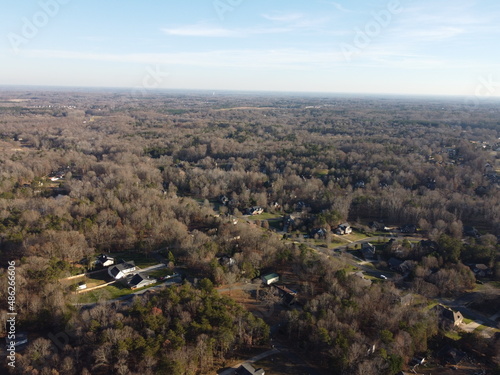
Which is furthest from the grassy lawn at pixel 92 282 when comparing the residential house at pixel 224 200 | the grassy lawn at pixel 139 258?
A: the residential house at pixel 224 200

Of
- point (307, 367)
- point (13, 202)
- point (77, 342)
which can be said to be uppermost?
point (13, 202)

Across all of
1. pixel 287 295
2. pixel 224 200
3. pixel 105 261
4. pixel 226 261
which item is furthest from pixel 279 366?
pixel 224 200

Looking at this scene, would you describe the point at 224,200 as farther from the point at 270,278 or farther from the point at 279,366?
the point at 279,366

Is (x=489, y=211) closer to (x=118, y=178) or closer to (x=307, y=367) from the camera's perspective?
(x=307, y=367)

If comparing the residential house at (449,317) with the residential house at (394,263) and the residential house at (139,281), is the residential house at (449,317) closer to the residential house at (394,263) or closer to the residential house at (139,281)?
the residential house at (394,263)

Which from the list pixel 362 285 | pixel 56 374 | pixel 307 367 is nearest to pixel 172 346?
pixel 56 374
